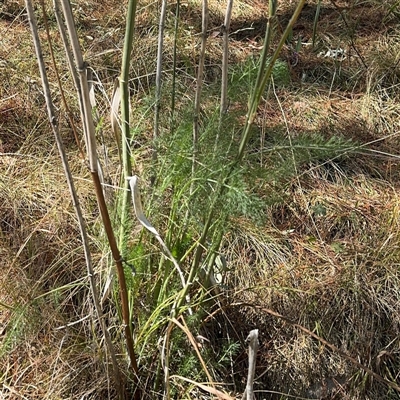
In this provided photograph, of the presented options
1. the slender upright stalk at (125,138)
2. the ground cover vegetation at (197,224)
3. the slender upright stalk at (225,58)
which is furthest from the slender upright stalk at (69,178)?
the slender upright stalk at (225,58)

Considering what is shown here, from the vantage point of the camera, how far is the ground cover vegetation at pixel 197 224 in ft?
4.29

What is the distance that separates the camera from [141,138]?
2.20 m

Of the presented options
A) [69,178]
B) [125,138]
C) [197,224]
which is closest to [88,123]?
[69,178]

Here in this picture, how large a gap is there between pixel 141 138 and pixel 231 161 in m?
0.99

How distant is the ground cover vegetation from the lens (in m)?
1.31

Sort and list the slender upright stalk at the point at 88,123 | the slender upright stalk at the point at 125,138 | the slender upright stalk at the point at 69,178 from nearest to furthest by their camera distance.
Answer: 1. the slender upright stalk at the point at 88,123
2. the slender upright stalk at the point at 69,178
3. the slender upright stalk at the point at 125,138

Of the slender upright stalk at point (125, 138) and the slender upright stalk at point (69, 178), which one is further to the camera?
the slender upright stalk at point (125, 138)

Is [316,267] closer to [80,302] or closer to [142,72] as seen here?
[80,302]

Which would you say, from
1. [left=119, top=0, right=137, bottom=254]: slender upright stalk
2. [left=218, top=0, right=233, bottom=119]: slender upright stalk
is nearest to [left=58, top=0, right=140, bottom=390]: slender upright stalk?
[left=119, top=0, right=137, bottom=254]: slender upright stalk

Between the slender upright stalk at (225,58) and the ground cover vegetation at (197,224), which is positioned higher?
the slender upright stalk at (225,58)

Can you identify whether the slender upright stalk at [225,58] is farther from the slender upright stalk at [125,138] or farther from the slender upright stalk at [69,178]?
the slender upright stalk at [69,178]

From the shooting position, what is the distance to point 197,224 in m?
1.42

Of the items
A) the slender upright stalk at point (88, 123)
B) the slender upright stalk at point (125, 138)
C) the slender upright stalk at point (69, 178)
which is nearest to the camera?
the slender upright stalk at point (88, 123)

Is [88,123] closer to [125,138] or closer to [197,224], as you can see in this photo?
[125,138]
